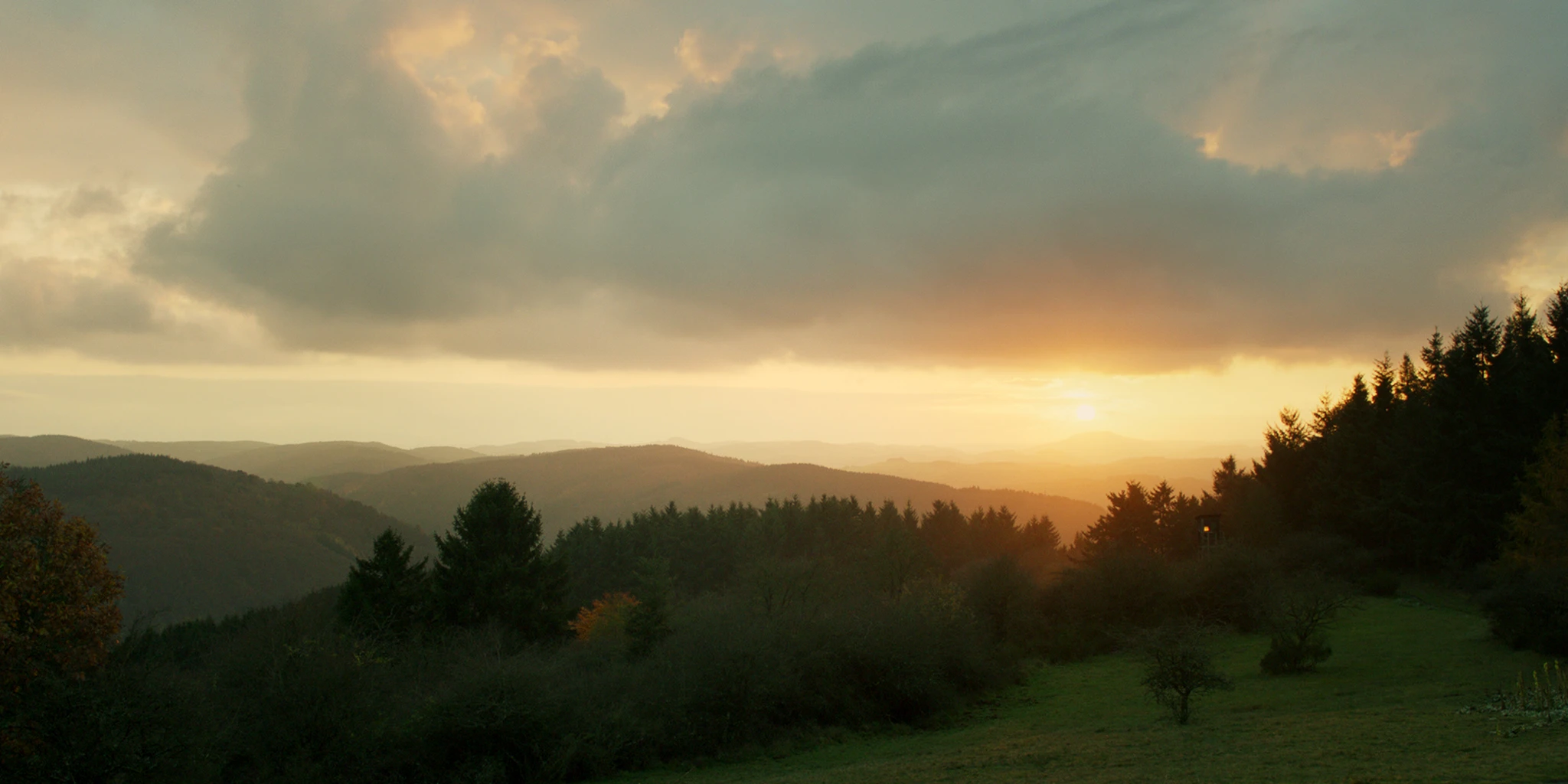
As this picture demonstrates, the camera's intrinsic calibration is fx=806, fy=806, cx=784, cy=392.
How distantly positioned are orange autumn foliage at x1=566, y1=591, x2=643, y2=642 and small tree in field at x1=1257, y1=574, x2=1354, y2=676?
3012 cm

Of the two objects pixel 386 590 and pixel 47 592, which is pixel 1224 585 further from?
pixel 47 592

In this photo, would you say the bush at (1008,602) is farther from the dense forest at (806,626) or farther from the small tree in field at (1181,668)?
the small tree in field at (1181,668)

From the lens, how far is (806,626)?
29938 millimetres

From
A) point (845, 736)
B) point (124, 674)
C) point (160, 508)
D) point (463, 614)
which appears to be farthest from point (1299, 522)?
point (160, 508)

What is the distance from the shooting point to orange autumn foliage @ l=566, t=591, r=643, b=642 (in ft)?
156

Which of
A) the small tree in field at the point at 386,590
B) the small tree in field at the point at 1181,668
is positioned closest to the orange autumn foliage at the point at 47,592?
the small tree in field at the point at 386,590

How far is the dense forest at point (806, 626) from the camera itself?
19406mm

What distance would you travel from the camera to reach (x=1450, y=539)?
129 feet

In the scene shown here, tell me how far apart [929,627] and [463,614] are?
25019 millimetres

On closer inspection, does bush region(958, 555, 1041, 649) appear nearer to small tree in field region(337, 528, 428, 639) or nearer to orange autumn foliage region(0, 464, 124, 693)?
small tree in field region(337, 528, 428, 639)

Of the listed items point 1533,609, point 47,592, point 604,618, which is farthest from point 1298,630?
point 604,618

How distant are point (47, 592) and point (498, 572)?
23699 millimetres

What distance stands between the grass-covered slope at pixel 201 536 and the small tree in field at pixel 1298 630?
157 meters

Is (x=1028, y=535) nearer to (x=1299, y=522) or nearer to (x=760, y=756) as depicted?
(x=1299, y=522)
